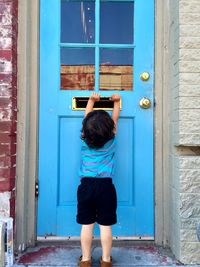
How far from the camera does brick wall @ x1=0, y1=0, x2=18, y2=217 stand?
3.00 m

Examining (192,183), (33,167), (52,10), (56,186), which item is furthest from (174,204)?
(52,10)

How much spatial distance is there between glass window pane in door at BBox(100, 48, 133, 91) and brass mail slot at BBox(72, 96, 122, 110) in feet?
0.48

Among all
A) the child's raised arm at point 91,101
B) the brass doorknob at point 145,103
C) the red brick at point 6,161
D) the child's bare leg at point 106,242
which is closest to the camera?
the child's bare leg at point 106,242

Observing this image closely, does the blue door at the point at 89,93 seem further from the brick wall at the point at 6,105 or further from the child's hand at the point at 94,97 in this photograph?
the brick wall at the point at 6,105

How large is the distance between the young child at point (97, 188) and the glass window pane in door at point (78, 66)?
1.72ft

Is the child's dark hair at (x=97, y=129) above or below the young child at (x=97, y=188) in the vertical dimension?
above

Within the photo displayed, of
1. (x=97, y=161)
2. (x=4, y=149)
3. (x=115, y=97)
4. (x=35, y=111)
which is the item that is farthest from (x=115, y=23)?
(x=4, y=149)

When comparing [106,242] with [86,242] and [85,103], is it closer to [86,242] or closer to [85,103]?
[86,242]

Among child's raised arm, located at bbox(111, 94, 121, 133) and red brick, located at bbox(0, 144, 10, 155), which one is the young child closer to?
child's raised arm, located at bbox(111, 94, 121, 133)

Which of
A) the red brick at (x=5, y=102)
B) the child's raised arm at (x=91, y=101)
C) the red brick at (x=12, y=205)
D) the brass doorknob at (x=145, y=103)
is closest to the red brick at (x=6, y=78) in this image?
the red brick at (x=5, y=102)

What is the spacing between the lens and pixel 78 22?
346 centimetres

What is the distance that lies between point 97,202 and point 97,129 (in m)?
0.56

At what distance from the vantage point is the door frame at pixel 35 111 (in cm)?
322

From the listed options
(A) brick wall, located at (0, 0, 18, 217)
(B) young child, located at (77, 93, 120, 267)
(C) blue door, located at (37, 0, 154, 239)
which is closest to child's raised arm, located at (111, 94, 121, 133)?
(C) blue door, located at (37, 0, 154, 239)
